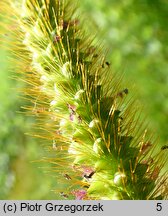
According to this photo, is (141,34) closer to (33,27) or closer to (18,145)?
(18,145)

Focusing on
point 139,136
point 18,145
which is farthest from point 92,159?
point 18,145

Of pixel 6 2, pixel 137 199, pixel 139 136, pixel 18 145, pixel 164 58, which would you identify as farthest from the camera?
pixel 18 145

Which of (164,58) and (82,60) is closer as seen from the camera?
(82,60)

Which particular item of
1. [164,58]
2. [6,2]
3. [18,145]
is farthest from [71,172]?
[18,145]

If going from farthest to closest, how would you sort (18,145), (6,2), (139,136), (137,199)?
(18,145)
(6,2)
(139,136)
(137,199)

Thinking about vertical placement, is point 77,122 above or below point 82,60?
below

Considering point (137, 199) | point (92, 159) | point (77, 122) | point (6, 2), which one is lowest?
point (137, 199)

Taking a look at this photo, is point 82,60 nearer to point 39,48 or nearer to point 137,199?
point 39,48
